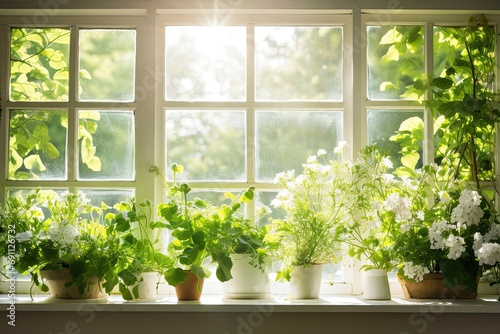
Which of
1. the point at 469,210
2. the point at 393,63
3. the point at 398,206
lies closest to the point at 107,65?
the point at 393,63

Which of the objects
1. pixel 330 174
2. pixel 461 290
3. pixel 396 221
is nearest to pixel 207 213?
pixel 330 174

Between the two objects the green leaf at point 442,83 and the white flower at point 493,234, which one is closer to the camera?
the white flower at point 493,234

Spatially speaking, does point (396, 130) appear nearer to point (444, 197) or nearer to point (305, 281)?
point (444, 197)

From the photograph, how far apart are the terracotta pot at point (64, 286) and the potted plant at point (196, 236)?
13.7 inches

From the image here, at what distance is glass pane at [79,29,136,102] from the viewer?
11.4 feet

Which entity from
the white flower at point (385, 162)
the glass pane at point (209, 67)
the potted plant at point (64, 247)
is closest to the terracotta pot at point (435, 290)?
the white flower at point (385, 162)

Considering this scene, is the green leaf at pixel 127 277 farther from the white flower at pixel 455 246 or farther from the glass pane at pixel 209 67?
the white flower at pixel 455 246

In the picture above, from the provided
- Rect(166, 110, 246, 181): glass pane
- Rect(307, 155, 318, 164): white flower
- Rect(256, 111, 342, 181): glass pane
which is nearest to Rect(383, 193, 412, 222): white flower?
Rect(307, 155, 318, 164): white flower

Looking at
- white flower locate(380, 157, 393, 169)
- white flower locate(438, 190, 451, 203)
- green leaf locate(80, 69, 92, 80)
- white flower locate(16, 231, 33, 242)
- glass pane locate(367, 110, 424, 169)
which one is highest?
green leaf locate(80, 69, 92, 80)

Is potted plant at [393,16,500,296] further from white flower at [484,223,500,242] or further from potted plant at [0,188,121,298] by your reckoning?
potted plant at [0,188,121,298]

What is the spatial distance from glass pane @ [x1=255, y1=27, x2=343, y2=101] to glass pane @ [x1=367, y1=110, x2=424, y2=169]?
225 millimetres

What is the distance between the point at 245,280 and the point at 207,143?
0.72 m

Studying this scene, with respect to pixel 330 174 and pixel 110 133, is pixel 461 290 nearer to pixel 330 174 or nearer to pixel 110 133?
pixel 330 174

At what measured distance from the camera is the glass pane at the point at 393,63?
347 cm
